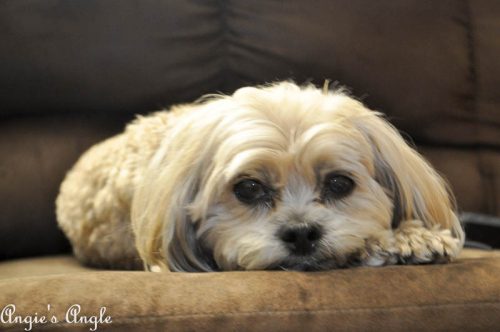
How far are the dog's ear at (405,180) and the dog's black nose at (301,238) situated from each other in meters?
0.30

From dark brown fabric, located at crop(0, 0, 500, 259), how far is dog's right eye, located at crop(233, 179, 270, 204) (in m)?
0.89

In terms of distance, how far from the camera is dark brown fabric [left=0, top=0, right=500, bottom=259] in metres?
2.52

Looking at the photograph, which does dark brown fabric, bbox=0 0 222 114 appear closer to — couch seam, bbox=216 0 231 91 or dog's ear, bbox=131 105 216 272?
couch seam, bbox=216 0 231 91

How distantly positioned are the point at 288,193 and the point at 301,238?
0.16m

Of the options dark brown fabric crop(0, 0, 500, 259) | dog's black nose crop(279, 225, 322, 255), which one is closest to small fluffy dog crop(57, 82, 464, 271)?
dog's black nose crop(279, 225, 322, 255)

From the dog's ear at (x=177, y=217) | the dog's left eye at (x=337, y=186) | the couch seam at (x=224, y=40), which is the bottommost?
the dog's ear at (x=177, y=217)

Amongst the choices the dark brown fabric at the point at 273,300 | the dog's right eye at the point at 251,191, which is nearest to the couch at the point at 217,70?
the dog's right eye at the point at 251,191

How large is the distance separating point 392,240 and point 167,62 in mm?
1193

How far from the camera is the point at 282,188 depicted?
1759 mm

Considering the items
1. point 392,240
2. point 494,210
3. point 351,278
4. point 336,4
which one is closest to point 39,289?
point 351,278

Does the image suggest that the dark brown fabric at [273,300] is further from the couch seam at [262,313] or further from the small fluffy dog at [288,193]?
the small fluffy dog at [288,193]

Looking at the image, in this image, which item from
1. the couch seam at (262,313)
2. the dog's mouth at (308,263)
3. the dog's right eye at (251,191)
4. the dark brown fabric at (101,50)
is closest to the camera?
the couch seam at (262,313)

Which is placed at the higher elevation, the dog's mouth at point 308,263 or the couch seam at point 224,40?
the couch seam at point 224,40

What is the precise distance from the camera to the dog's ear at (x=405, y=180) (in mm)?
1811
